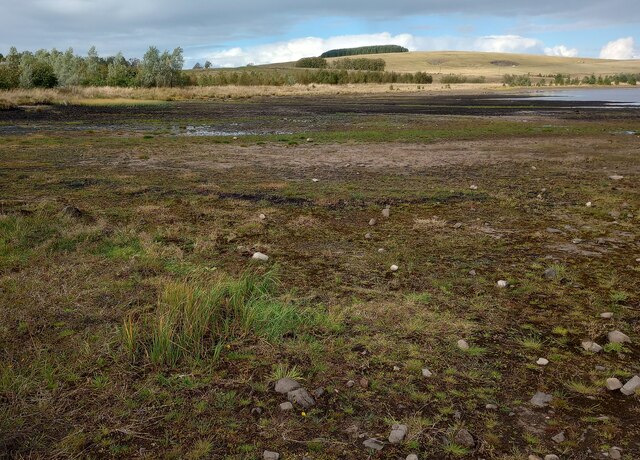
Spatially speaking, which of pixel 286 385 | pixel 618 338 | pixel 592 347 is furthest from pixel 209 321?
pixel 618 338

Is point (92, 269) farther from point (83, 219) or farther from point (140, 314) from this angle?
point (83, 219)

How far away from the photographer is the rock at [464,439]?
3.07 meters

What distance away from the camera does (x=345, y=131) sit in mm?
22328

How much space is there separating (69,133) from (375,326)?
806 inches

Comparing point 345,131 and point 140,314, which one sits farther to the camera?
point 345,131

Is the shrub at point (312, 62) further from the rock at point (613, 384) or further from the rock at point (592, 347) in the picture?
the rock at point (613, 384)

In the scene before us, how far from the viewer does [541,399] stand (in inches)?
138

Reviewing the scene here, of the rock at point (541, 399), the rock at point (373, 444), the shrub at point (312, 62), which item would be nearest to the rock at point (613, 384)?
the rock at point (541, 399)

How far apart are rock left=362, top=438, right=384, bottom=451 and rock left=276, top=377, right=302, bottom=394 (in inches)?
28.2

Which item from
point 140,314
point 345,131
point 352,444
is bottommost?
point 352,444

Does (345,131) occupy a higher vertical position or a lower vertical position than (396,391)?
higher

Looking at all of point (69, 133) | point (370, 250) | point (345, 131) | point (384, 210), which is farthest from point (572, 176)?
point (69, 133)

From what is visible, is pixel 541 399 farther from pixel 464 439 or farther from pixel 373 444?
pixel 373 444

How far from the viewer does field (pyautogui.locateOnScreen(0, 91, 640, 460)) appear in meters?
3.18
